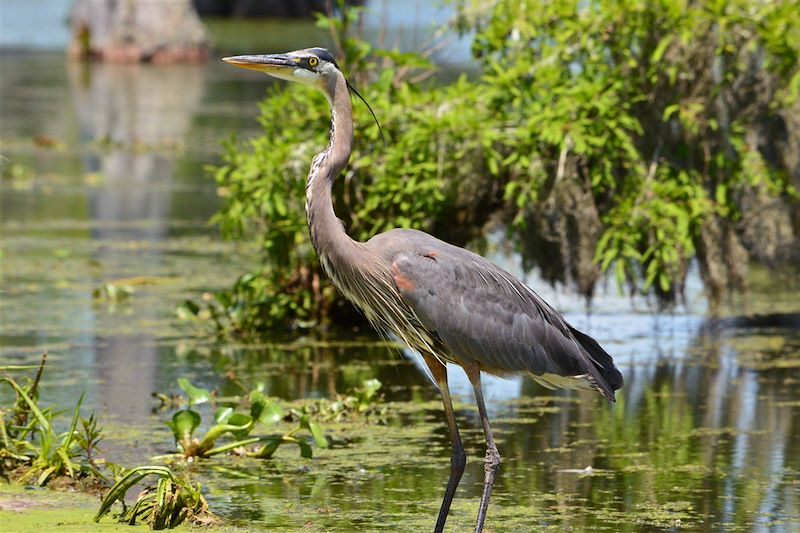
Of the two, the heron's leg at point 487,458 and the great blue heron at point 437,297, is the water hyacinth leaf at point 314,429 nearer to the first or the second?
the great blue heron at point 437,297

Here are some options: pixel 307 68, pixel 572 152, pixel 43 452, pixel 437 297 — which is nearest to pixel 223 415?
pixel 43 452

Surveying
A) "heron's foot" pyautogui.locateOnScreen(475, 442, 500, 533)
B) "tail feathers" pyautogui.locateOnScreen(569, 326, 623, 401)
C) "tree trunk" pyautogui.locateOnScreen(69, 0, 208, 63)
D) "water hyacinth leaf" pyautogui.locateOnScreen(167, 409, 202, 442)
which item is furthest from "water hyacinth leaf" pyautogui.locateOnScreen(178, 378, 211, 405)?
"tree trunk" pyautogui.locateOnScreen(69, 0, 208, 63)

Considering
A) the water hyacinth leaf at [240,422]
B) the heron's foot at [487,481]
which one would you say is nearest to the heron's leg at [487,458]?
the heron's foot at [487,481]

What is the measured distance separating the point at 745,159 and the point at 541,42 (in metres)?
1.49

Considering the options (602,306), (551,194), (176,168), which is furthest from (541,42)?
(176,168)

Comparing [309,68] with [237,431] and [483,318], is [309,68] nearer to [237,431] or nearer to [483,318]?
[483,318]

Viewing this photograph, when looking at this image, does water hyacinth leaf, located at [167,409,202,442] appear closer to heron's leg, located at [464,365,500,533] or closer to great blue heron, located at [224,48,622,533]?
great blue heron, located at [224,48,622,533]

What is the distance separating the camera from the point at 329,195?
5.73m

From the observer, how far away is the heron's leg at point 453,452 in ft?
18.2

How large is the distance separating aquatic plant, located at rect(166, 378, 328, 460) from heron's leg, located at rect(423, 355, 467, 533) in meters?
0.67

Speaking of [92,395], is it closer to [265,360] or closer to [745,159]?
[265,360]

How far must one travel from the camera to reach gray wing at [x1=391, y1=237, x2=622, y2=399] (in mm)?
5754

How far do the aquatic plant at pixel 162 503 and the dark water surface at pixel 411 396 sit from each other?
0.21m

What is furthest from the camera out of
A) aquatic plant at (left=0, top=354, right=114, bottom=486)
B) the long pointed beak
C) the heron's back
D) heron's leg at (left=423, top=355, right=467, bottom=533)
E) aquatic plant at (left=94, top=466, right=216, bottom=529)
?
aquatic plant at (left=0, top=354, right=114, bottom=486)
